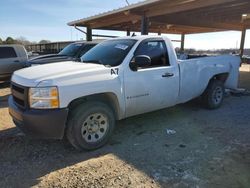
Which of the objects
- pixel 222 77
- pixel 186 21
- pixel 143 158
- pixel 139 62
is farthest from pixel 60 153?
pixel 186 21

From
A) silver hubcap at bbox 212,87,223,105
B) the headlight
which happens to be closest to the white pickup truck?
the headlight

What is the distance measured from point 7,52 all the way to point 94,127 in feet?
29.5

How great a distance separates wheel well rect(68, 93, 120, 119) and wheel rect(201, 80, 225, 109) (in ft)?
10.2

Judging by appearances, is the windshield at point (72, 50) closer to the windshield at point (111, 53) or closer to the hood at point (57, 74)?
the windshield at point (111, 53)

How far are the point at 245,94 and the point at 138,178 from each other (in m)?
7.01

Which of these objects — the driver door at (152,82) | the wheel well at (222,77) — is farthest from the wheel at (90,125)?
the wheel well at (222,77)

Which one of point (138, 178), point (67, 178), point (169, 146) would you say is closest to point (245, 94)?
point (169, 146)

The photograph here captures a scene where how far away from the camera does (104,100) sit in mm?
4594

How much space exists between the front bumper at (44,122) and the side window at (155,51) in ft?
6.73

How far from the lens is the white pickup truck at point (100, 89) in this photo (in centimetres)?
391

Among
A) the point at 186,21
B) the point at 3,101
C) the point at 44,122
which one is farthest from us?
the point at 186,21

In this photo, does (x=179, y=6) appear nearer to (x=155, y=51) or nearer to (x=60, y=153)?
(x=155, y=51)

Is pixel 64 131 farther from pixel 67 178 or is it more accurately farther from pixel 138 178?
pixel 138 178

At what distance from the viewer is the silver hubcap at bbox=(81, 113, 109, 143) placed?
434cm
